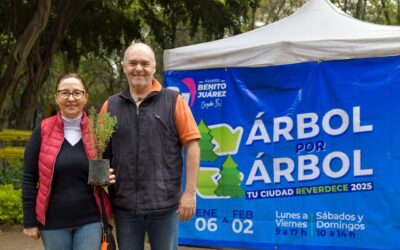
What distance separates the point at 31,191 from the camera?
3535 millimetres

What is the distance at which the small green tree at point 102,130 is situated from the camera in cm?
331

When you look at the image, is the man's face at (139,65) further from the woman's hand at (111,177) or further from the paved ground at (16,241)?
the paved ground at (16,241)

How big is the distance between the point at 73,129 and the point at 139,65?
597 mm

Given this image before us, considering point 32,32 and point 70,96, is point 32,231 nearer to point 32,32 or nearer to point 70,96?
point 70,96

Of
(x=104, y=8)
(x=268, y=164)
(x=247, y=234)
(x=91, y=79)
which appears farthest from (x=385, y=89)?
(x=91, y=79)

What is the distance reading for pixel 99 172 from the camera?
3.31m

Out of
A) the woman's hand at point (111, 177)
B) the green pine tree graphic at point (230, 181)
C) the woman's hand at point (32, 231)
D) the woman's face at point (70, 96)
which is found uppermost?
the woman's face at point (70, 96)

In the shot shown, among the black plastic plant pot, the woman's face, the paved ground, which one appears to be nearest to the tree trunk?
the paved ground

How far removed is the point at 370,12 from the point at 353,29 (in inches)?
829

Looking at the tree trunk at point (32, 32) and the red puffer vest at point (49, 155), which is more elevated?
the tree trunk at point (32, 32)

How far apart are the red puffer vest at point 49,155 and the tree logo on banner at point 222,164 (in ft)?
9.21

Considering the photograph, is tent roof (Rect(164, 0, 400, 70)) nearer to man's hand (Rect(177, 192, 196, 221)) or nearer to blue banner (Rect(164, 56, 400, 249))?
blue banner (Rect(164, 56, 400, 249))

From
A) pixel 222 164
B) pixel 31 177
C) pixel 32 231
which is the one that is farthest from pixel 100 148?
pixel 222 164

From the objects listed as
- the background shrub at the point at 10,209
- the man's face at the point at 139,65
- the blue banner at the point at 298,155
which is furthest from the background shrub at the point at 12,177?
the man's face at the point at 139,65
